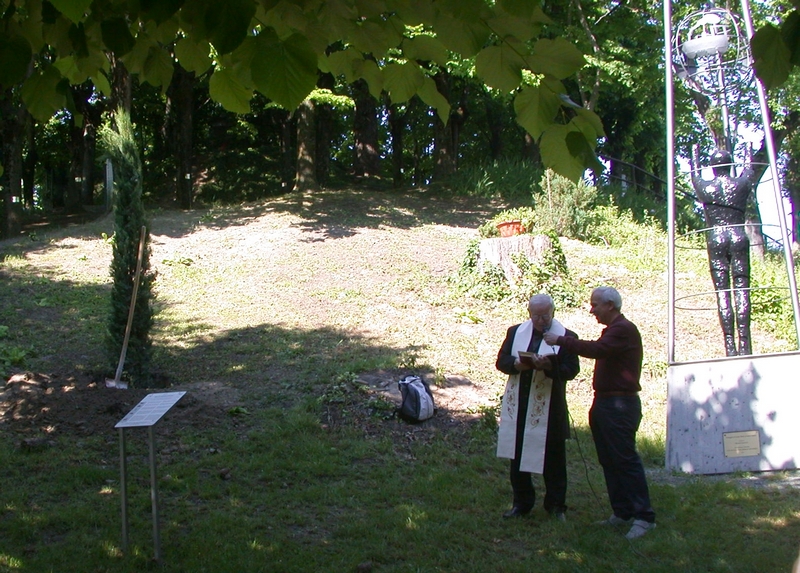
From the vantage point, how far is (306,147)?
21.2 metres

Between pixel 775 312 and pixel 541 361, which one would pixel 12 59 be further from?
pixel 775 312

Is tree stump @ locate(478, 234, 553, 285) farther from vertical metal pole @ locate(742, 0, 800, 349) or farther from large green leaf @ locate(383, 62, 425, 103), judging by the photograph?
large green leaf @ locate(383, 62, 425, 103)

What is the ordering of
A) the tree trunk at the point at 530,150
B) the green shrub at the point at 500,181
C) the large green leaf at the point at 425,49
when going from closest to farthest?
1. the large green leaf at the point at 425,49
2. the green shrub at the point at 500,181
3. the tree trunk at the point at 530,150

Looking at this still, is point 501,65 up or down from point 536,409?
up

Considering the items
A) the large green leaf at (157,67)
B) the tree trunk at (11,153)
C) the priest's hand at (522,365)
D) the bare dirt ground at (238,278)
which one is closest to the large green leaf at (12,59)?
the large green leaf at (157,67)

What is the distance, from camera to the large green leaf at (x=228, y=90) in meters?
3.26

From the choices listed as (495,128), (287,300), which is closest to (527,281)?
(287,300)

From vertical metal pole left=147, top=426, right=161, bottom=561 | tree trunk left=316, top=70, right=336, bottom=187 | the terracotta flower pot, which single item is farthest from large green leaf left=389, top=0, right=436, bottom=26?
tree trunk left=316, top=70, right=336, bottom=187

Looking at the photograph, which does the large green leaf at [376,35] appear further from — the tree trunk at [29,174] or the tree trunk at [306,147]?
the tree trunk at [29,174]

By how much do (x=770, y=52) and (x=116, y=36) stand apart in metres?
2.27

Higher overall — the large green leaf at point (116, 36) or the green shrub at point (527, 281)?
the large green leaf at point (116, 36)

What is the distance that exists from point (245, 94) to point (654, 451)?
6315 millimetres

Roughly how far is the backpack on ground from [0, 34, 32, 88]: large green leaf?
5820 millimetres

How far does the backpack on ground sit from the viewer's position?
8078 millimetres
